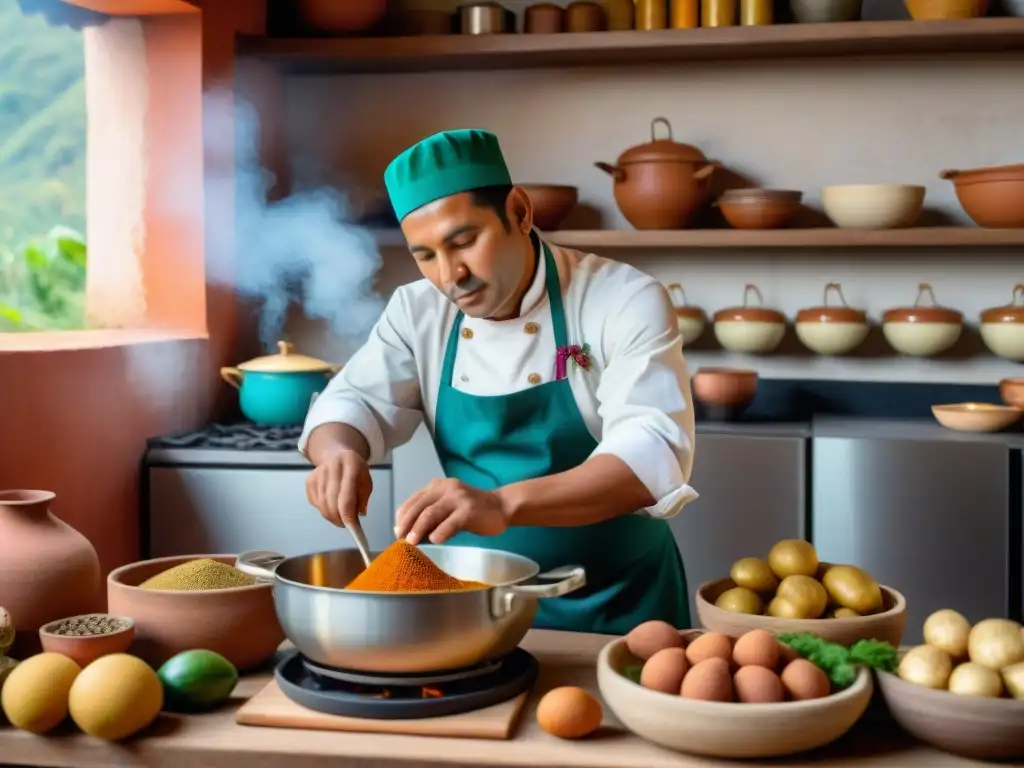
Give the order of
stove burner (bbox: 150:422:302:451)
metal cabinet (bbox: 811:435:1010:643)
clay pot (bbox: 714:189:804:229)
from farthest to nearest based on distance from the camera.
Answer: clay pot (bbox: 714:189:804:229) → stove burner (bbox: 150:422:302:451) → metal cabinet (bbox: 811:435:1010:643)

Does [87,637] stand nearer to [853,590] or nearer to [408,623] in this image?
[408,623]

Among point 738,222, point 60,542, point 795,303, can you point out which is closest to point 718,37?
point 738,222

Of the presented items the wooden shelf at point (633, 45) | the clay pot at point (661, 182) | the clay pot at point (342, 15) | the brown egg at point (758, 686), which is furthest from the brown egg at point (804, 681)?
the clay pot at point (342, 15)

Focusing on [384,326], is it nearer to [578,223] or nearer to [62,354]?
[62,354]

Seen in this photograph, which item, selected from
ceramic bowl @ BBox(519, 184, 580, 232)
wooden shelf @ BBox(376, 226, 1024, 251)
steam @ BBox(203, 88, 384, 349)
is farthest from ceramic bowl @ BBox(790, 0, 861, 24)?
steam @ BBox(203, 88, 384, 349)

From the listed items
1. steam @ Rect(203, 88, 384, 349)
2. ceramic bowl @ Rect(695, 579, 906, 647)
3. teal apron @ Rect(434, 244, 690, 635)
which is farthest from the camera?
steam @ Rect(203, 88, 384, 349)

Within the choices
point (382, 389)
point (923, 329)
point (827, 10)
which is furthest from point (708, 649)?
point (827, 10)

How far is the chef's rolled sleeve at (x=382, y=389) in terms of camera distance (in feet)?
6.43

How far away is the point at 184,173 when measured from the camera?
3.30 meters

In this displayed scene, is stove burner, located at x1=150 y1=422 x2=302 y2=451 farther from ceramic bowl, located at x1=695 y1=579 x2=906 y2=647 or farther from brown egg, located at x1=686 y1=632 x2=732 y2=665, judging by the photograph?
brown egg, located at x1=686 y1=632 x2=732 y2=665

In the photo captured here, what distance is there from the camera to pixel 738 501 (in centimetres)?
306

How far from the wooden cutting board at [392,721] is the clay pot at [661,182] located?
2284 mm

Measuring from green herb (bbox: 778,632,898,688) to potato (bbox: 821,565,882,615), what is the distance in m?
0.11

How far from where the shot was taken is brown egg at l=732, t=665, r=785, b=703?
1113 millimetres
